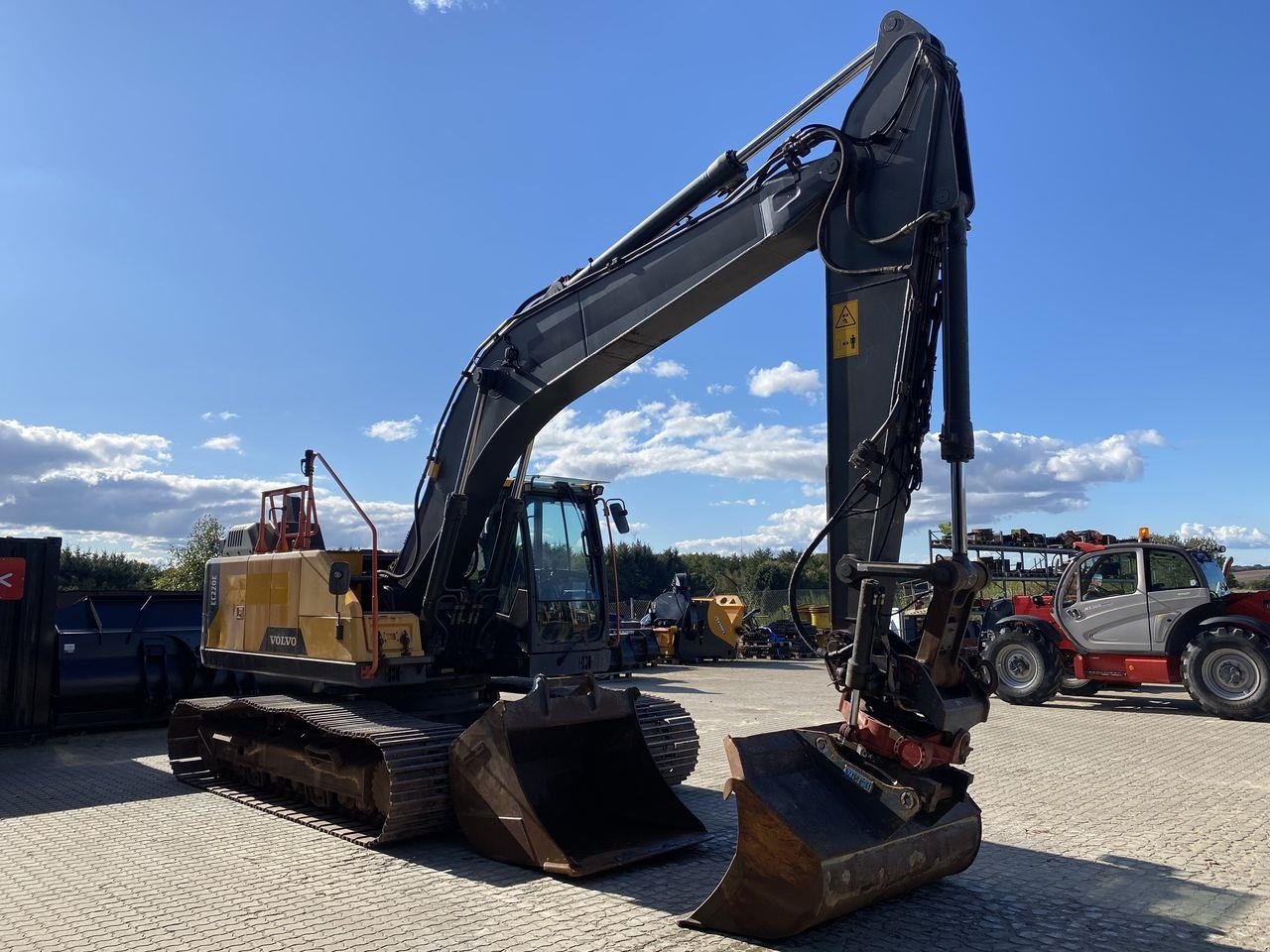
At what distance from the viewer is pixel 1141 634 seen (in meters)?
13.4

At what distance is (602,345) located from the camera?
22.3 ft

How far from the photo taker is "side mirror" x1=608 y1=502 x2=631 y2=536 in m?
8.58

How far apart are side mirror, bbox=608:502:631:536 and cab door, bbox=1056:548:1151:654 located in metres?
8.30

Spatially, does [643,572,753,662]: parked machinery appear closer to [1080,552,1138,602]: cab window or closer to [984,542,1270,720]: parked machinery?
[984,542,1270,720]: parked machinery

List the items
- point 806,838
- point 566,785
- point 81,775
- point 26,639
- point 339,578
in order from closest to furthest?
point 806,838
point 566,785
point 339,578
point 81,775
point 26,639

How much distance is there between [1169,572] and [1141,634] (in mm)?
907

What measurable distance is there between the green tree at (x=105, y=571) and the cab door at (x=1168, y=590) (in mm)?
36499

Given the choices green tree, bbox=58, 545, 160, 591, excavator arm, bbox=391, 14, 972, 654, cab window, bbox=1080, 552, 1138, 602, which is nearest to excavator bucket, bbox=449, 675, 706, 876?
excavator arm, bbox=391, 14, 972, 654

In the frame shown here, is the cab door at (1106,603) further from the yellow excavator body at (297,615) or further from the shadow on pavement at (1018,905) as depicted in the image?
the yellow excavator body at (297,615)

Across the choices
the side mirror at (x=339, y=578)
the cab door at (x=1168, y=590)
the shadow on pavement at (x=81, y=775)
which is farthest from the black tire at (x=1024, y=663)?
the shadow on pavement at (x=81, y=775)

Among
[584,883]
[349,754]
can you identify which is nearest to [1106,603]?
[584,883]

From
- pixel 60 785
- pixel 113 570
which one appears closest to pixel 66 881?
pixel 60 785

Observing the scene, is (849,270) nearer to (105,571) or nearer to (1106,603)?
(1106,603)

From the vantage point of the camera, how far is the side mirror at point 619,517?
858 centimetres
